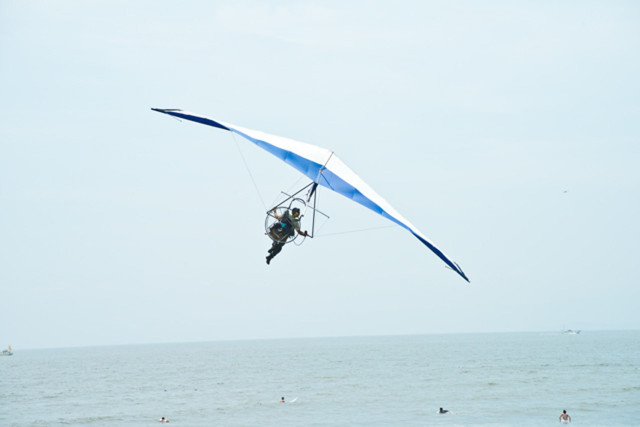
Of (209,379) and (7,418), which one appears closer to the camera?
(7,418)

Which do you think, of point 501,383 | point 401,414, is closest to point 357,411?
point 401,414

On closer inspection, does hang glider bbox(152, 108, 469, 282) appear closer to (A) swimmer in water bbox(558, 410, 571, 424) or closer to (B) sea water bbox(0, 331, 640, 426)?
(B) sea water bbox(0, 331, 640, 426)

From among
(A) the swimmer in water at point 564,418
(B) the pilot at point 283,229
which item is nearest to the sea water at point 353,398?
(A) the swimmer in water at point 564,418

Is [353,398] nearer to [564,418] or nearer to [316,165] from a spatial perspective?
[564,418]

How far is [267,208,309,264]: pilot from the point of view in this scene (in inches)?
658

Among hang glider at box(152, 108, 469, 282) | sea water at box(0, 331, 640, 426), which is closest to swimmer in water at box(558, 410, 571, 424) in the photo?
sea water at box(0, 331, 640, 426)

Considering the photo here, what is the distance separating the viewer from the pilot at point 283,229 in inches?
658

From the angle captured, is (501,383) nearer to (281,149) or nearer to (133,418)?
(133,418)

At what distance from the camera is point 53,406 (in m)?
56.0

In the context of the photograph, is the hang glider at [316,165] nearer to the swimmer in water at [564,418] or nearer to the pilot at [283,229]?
the pilot at [283,229]

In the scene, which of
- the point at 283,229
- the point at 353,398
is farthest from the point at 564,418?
the point at 283,229

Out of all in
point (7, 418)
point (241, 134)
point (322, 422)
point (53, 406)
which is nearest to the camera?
point (241, 134)

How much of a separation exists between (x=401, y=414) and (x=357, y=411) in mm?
3214

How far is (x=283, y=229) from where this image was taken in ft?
55.0
